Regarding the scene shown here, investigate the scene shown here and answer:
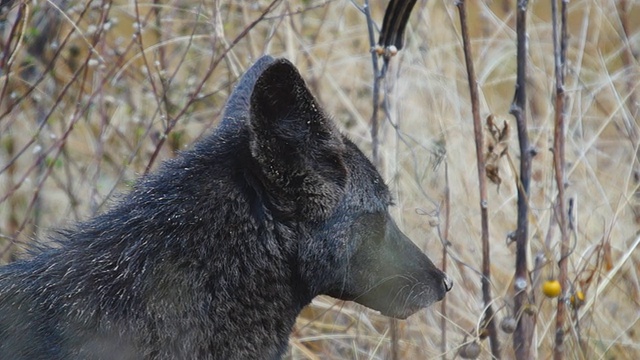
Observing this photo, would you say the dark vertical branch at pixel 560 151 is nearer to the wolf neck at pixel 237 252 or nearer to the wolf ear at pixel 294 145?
the wolf ear at pixel 294 145

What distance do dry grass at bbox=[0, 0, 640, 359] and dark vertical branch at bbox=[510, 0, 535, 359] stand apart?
19 centimetres

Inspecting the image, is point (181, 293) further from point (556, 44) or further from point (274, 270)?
point (556, 44)

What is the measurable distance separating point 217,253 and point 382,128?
2.74 meters

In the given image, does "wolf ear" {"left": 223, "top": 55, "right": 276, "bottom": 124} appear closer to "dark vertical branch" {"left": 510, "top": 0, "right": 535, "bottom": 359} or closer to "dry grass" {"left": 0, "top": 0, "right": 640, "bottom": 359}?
"dry grass" {"left": 0, "top": 0, "right": 640, "bottom": 359}

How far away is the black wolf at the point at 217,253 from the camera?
2760 millimetres

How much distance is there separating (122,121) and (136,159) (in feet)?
2.20

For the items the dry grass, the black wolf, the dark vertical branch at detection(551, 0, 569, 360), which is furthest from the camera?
the dry grass

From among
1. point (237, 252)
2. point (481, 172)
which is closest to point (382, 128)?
point (481, 172)

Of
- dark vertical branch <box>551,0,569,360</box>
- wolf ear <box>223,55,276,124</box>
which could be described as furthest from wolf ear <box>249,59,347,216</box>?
dark vertical branch <box>551,0,569,360</box>

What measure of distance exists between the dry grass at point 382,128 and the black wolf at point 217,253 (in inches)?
42.9

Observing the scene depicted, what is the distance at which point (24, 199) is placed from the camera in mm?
6430

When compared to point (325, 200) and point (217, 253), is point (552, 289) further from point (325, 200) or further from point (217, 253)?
point (217, 253)

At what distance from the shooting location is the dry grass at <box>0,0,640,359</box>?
4742 mm

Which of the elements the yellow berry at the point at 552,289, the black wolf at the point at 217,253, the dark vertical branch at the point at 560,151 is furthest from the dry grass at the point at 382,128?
the black wolf at the point at 217,253
